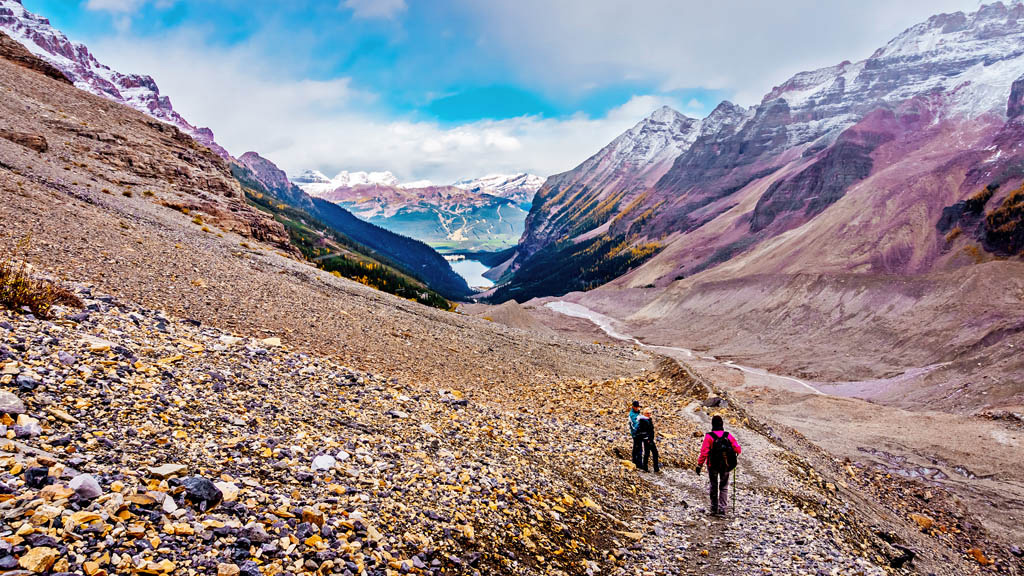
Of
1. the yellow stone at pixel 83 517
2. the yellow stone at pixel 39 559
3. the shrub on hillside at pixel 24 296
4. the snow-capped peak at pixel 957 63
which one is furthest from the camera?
the snow-capped peak at pixel 957 63

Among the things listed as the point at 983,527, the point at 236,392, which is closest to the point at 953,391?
the point at 983,527

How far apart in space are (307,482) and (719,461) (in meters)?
10.2

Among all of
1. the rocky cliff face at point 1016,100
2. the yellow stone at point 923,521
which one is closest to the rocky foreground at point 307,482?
the yellow stone at point 923,521

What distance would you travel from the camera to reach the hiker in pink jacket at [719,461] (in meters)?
11.8

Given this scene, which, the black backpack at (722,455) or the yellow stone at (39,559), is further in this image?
the black backpack at (722,455)

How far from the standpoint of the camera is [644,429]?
13797mm

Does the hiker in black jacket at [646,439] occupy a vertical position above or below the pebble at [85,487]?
below

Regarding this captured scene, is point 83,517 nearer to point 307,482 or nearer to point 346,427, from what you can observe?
point 307,482

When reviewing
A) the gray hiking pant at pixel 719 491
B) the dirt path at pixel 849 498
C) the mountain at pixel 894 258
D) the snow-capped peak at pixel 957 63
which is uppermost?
the snow-capped peak at pixel 957 63

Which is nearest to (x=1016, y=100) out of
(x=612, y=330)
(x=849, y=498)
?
(x=612, y=330)

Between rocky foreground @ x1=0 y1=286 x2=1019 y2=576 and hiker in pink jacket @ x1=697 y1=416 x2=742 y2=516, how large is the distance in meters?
0.54

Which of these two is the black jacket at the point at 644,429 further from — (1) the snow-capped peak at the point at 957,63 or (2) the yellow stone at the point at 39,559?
(1) the snow-capped peak at the point at 957,63

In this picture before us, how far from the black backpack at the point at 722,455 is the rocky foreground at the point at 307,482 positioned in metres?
1.24

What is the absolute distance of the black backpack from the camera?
1191 centimetres
